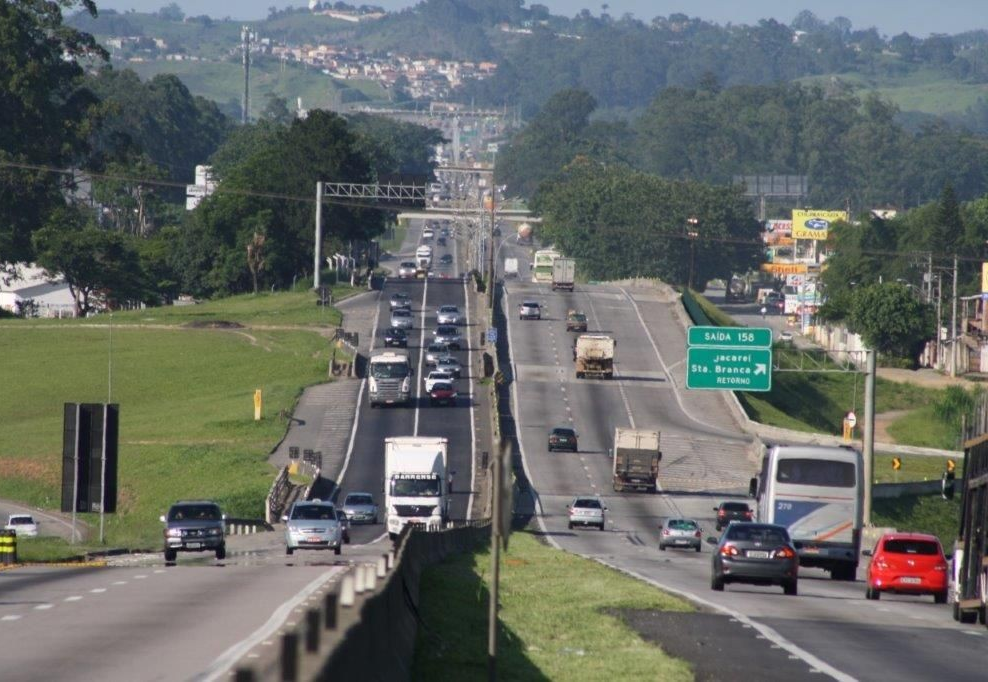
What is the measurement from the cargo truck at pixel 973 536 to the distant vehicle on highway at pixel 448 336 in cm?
7841

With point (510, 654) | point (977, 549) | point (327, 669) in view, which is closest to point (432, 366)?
point (977, 549)

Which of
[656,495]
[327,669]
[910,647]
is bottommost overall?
[656,495]

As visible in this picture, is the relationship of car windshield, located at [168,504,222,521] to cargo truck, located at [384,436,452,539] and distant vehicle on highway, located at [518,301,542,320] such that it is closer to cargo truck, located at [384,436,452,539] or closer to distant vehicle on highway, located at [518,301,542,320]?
cargo truck, located at [384,436,452,539]

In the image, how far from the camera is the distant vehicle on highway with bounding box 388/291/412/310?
123 m

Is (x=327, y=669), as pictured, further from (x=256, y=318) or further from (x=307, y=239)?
(x=307, y=239)

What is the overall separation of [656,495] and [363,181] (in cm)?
7547

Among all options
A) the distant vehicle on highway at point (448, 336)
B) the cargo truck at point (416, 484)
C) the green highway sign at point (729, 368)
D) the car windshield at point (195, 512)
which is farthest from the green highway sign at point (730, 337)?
the distant vehicle on highway at point (448, 336)

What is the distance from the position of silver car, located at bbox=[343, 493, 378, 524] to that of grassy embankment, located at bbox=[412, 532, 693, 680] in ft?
85.3

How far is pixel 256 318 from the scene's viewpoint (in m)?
121

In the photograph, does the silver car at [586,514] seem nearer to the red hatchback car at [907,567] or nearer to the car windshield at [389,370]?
the car windshield at [389,370]

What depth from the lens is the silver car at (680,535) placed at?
58.5 meters

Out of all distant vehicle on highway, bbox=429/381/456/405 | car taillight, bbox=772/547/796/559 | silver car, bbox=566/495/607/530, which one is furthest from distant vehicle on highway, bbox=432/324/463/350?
car taillight, bbox=772/547/796/559

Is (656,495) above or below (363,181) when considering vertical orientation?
below

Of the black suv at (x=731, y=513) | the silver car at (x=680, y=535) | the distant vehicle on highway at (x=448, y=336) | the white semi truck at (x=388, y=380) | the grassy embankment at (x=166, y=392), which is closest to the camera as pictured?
the silver car at (x=680, y=535)
